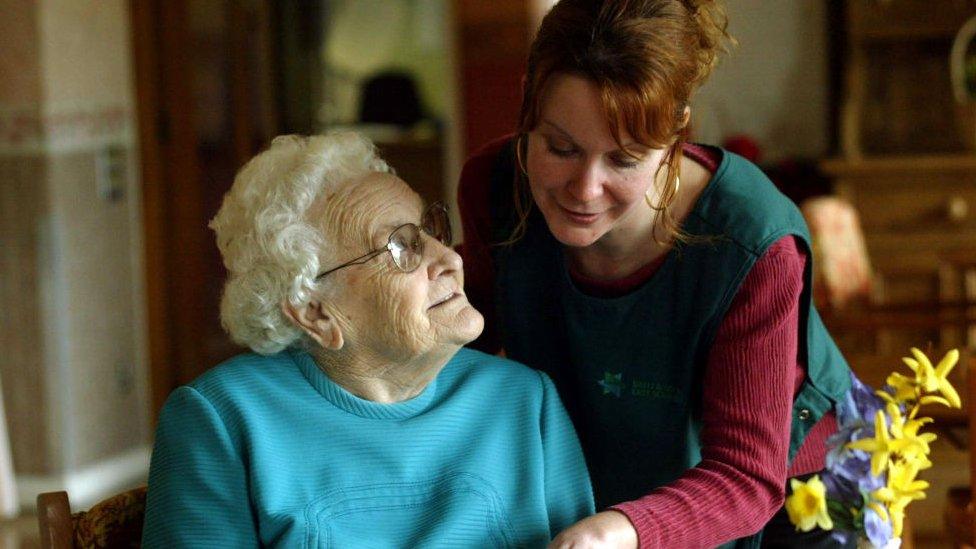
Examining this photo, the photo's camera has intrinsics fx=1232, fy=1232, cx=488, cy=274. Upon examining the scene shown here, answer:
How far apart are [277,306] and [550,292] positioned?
40 cm

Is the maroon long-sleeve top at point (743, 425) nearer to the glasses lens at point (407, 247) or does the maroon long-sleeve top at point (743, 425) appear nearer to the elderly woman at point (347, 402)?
the elderly woman at point (347, 402)

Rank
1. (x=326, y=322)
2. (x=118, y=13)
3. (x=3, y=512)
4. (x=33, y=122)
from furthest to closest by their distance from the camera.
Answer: (x=118, y=13), (x=33, y=122), (x=3, y=512), (x=326, y=322)

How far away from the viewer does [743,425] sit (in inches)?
60.4

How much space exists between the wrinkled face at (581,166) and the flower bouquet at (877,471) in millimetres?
417

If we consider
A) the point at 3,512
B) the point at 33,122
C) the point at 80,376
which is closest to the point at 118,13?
the point at 33,122

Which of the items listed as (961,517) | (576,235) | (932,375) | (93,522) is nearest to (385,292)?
(576,235)

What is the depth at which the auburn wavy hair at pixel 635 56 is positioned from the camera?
1422mm

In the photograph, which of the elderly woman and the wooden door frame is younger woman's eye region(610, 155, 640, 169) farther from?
the wooden door frame

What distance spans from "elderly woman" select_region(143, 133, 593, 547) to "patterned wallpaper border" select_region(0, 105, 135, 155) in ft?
8.88

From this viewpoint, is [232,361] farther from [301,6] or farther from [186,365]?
[301,6]

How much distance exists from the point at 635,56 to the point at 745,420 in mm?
472

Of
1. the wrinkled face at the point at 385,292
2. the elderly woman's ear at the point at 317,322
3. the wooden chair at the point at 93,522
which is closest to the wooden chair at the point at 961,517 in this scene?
the wrinkled face at the point at 385,292

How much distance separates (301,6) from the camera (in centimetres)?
775

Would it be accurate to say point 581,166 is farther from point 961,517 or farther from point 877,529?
point 961,517
